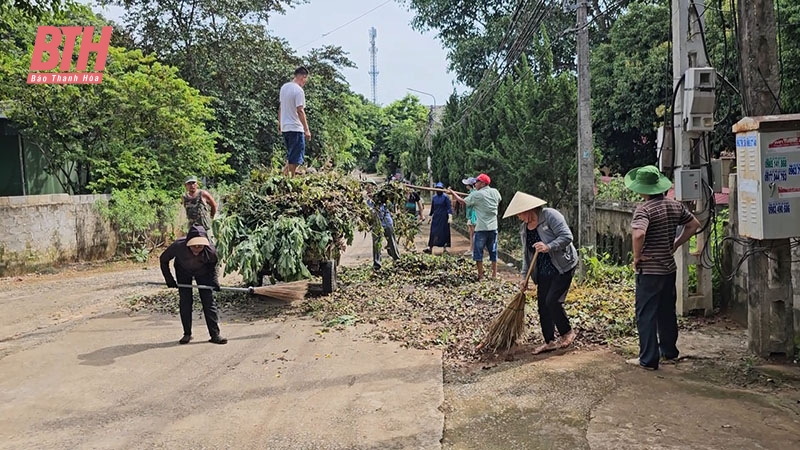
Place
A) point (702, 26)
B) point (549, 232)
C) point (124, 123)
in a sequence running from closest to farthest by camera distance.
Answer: point (549, 232) < point (702, 26) < point (124, 123)

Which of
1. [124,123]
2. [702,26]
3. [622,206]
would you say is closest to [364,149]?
[124,123]

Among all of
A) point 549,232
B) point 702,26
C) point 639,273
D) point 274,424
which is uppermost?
point 702,26

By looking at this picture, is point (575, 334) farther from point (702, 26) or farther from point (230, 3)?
point (230, 3)

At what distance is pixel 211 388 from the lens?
17.9ft

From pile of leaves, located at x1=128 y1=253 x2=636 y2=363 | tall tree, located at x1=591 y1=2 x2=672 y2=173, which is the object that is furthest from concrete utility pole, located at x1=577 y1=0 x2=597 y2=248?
tall tree, located at x1=591 y1=2 x2=672 y2=173

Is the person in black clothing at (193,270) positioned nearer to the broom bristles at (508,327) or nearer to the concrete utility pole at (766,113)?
the broom bristles at (508,327)

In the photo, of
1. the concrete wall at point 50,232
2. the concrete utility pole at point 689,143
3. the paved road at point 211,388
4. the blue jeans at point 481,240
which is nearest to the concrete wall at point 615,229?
the blue jeans at point 481,240

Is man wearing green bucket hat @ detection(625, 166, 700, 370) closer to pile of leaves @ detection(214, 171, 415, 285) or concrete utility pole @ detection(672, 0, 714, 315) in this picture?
concrete utility pole @ detection(672, 0, 714, 315)

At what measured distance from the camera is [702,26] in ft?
22.1

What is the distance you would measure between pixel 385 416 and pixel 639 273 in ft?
8.43

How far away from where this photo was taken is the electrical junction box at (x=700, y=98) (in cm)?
618

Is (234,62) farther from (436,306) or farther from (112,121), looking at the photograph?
(436,306)

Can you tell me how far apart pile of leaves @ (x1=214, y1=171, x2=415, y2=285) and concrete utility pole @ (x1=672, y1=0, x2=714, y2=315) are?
4383 millimetres

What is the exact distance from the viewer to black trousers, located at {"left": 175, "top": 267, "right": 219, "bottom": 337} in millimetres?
6875
